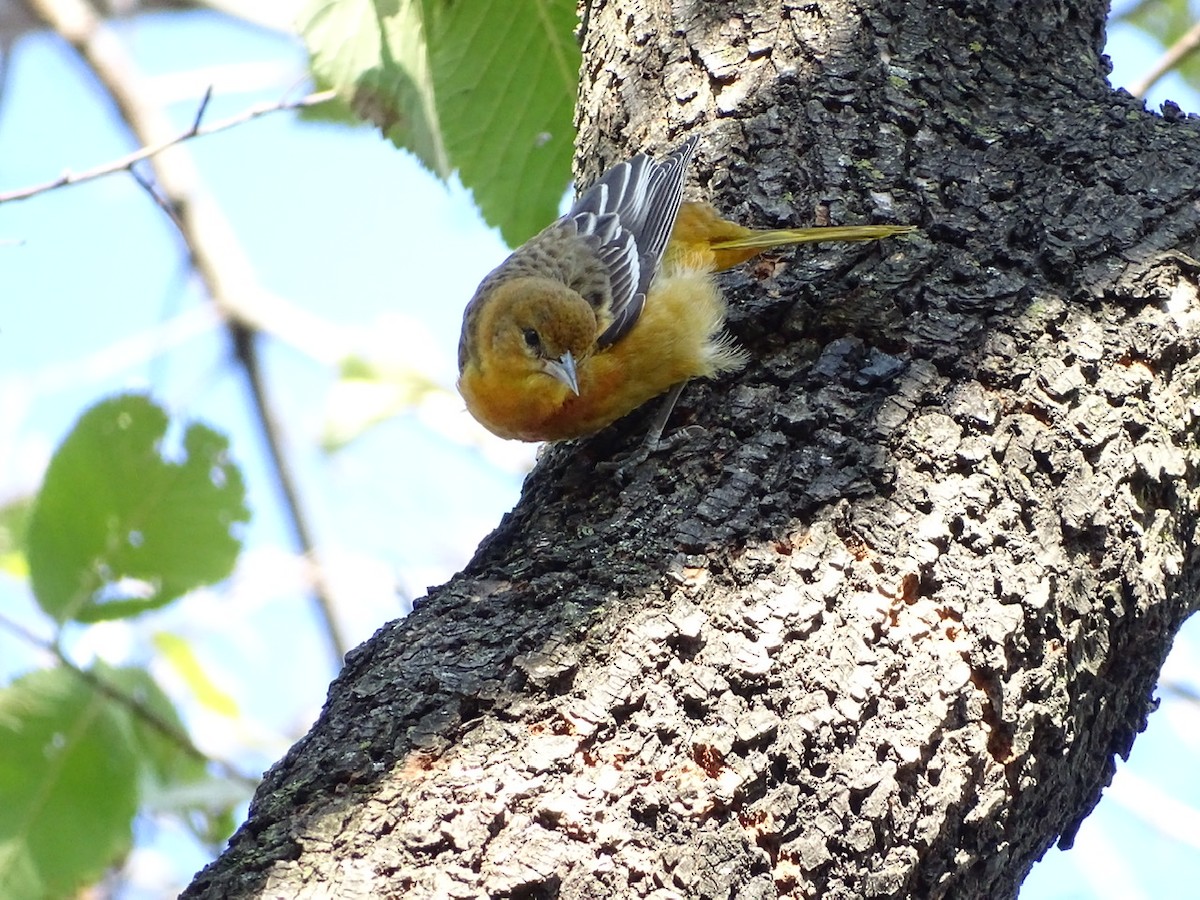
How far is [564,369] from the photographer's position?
390cm

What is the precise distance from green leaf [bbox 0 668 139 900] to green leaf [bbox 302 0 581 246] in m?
2.02

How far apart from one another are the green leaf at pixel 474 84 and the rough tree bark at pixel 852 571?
2.95 ft

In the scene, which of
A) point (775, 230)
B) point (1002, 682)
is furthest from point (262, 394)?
point (1002, 682)

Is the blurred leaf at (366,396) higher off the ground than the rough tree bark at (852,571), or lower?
higher

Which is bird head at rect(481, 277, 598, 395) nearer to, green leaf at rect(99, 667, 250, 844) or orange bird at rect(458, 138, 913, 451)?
orange bird at rect(458, 138, 913, 451)

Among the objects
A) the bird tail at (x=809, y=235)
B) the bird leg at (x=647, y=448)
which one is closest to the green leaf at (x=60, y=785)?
the bird leg at (x=647, y=448)

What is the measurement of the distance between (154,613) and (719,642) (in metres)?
2.33

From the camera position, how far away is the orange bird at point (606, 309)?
3.57 m

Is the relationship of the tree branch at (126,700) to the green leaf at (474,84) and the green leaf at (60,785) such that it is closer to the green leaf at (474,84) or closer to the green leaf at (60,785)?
the green leaf at (60,785)

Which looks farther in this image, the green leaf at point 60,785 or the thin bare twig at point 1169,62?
the thin bare twig at point 1169,62

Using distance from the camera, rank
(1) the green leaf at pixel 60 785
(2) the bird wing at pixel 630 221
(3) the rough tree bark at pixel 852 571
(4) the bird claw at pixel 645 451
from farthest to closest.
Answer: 1. (2) the bird wing at pixel 630 221
2. (1) the green leaf at pixel 60 785
3. (4) the bird claw at pixel 645 451
4. (3) the rough tree bark at pixel 852 571

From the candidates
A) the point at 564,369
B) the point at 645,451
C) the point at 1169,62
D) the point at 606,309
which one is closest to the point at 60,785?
the point at 564,369

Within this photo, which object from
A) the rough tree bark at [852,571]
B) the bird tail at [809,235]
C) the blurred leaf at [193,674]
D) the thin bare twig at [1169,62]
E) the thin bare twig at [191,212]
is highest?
the thin bare twig at [191,212]

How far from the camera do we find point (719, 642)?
228 cm
